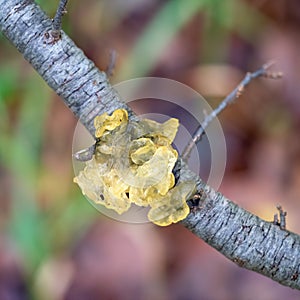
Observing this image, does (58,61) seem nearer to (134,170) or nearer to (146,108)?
(134,170)

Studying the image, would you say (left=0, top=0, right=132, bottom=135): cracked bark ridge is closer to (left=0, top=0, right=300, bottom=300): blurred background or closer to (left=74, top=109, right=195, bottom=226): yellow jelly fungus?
(left=74, top=109, right=195, bottom=226): yellow jelly fungus

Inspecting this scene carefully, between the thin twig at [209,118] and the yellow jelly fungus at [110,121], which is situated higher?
the thin twig at [209,118]

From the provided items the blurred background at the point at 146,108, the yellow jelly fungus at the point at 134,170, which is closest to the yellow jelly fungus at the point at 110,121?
the yellow jelly fungus at the point at 134,170

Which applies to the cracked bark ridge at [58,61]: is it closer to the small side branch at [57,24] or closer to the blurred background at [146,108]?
the small side branch at [57,24]

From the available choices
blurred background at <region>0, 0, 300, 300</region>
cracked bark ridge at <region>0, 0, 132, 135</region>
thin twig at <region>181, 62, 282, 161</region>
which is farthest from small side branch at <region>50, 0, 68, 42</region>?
blurred background at <region>0, 0, 300, 300</region>

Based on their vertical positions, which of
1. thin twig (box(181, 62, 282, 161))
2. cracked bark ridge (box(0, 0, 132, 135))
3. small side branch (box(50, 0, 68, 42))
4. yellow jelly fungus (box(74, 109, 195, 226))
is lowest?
yellow jelly fungus (box(74, 109, 195, 226))

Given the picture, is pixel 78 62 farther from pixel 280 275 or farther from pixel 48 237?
pixel 48 237

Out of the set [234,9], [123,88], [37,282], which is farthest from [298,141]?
[37,282]
